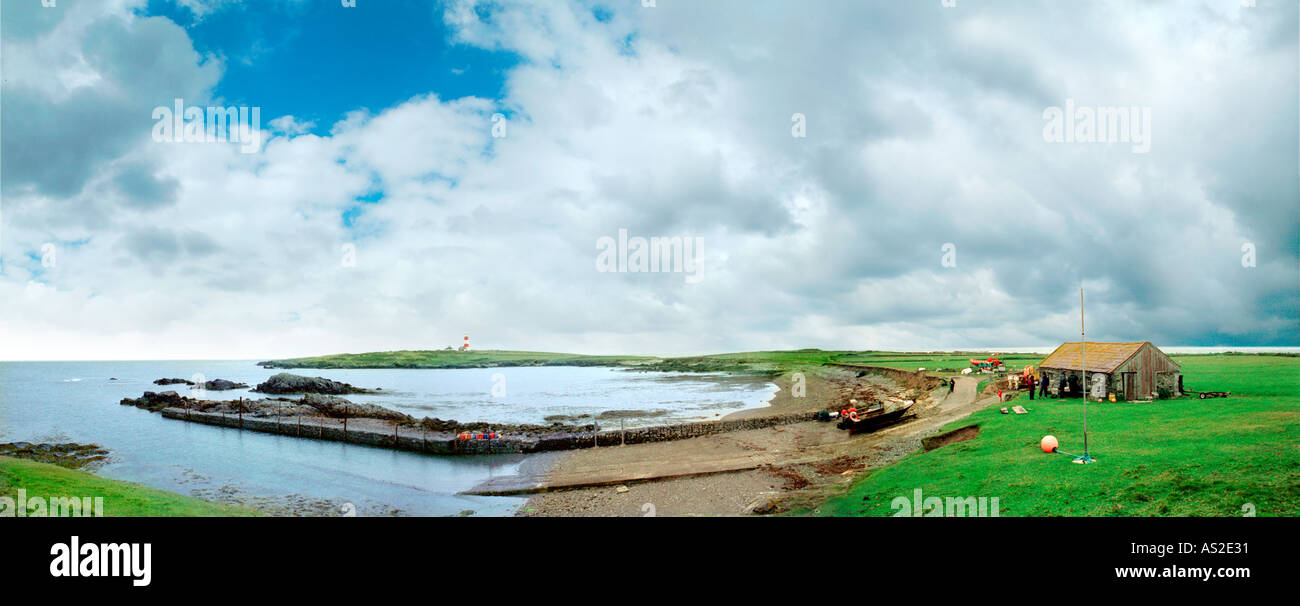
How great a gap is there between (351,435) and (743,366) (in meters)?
108

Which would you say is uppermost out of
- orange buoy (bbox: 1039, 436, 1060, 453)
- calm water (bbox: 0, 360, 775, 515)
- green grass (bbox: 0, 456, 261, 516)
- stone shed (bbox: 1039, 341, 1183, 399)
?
stone shed (bbox: 1039, 341, 1183, 399)

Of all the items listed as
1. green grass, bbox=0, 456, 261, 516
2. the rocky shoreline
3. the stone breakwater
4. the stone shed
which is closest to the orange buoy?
the stone shed

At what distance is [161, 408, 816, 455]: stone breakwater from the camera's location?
28.4 m

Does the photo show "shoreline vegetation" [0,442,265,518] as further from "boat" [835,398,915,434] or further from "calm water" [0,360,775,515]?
"boat" [835,398,915,434]

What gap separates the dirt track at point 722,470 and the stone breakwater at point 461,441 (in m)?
1.34

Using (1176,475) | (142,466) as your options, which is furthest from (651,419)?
(1176,475)

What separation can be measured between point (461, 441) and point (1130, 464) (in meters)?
27.6

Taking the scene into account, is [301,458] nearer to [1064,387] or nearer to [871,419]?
[871,419]

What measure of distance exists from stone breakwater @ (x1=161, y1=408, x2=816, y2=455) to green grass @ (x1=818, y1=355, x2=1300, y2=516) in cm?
1609

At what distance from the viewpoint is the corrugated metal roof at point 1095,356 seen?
63.2ft

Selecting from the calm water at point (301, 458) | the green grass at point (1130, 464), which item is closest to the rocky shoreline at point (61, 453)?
the calm water at point (301, 458)

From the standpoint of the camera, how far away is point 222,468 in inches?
992

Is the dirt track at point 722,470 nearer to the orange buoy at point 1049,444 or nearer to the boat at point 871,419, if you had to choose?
the boat at point 871,419
